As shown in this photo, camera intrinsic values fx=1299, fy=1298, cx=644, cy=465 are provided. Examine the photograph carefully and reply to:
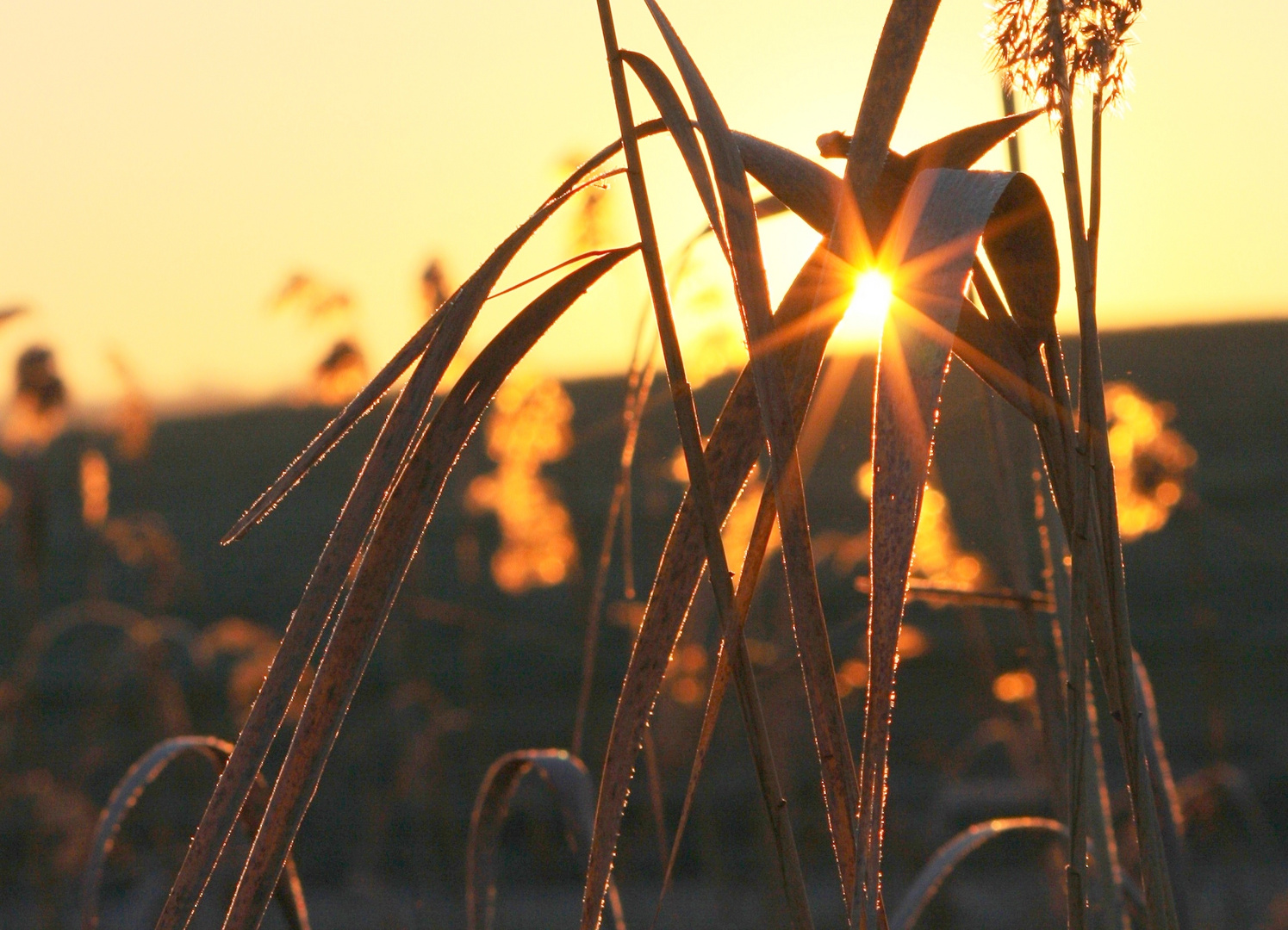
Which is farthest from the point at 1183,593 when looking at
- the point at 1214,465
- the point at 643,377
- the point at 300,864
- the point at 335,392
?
the point at 643,377

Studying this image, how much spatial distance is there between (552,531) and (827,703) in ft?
12.5

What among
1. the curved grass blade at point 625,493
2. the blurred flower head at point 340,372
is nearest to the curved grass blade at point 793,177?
the curved grass blade at point 625,493

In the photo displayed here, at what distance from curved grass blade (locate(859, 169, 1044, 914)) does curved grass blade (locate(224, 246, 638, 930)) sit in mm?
236

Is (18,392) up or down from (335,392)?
down

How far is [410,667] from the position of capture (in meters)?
3.71

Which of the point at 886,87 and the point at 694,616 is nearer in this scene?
the point at 886,87

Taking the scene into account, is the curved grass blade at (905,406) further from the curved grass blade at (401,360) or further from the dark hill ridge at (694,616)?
the dark hill ridge at (694,616)

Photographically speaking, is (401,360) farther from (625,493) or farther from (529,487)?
(529,487)

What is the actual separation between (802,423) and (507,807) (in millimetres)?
809

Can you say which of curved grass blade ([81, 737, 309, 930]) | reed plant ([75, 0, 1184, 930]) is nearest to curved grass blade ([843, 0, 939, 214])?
reed plant ([75, 0, 1184, 930])

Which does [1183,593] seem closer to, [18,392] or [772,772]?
[18,392]

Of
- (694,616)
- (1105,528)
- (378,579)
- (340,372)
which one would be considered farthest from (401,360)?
(340,372)

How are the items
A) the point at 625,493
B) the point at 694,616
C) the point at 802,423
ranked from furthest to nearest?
the point at 694,616, the point at 625,493, the point at 802,423

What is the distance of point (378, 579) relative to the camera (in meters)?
0.80
